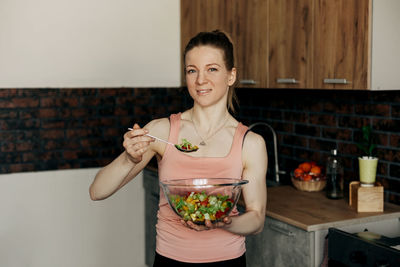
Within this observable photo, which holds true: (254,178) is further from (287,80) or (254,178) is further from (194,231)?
(287,80)

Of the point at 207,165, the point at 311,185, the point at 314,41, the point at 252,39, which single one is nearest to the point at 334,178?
the point at 311,185

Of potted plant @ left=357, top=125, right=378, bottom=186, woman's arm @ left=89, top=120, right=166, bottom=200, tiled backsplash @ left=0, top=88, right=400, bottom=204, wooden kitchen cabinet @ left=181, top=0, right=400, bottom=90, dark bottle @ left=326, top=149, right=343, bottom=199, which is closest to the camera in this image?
woman's arm @ left=89, top=120, right=166, bottom=200

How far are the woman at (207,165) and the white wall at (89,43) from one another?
189cm

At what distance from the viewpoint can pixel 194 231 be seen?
6.13 feet

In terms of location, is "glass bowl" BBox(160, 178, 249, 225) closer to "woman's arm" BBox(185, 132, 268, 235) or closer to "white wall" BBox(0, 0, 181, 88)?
"woman's arm" BBox(185, 132, 268, 235)

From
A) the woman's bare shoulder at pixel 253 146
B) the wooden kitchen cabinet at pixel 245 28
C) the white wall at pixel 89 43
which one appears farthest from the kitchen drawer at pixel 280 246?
the white wall at pixel 89 43

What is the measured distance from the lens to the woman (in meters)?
1.86

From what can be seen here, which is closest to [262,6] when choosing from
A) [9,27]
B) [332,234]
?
[332,234]

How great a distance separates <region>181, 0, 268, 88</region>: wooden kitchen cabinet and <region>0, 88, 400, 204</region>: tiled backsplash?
378 mm

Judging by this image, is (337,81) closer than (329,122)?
Yes

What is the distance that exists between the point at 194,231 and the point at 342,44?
1.14 meters

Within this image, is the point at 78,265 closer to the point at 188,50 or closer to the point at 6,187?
the point at 6,187

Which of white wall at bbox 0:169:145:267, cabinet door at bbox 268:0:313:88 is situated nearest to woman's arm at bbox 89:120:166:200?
cabinet door at bbox 268:0:313:88

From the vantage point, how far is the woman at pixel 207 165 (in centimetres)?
186
